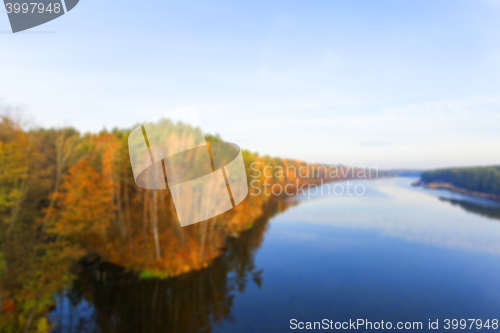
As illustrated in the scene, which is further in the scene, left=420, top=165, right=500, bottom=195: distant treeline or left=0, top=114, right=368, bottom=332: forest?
left=420, top=165, right=500, bottom=195: distant treeline

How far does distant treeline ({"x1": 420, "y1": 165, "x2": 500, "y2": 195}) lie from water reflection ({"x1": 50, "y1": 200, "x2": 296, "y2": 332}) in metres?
53.1

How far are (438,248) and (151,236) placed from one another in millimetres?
18962

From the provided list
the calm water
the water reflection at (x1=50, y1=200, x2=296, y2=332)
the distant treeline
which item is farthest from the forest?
the distant treeline

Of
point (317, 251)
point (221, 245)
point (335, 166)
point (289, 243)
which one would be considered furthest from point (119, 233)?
point (335, 166)

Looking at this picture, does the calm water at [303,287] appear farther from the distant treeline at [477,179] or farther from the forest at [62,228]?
the distant treeline at [477,179]

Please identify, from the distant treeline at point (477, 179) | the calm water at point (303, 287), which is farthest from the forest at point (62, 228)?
the distant treeline at point (477, 179)

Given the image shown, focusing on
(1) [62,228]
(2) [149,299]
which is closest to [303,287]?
(2) [149,299]

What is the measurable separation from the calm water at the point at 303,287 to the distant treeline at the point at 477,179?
114 feet

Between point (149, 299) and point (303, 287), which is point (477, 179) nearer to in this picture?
point (303, 287)

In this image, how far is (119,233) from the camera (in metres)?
15.6

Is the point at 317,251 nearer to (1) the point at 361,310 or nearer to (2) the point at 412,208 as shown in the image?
(1) the point at 361,310

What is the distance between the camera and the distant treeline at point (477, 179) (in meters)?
44.5

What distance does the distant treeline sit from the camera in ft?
146

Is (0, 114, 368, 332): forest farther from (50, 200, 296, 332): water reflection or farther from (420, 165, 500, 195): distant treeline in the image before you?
(420, 165, 500, 195): distant treeline
